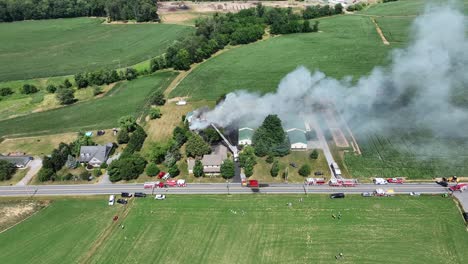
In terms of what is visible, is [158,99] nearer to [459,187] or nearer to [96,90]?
[96,90]

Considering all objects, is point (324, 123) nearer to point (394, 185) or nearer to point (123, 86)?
point (394, 185)

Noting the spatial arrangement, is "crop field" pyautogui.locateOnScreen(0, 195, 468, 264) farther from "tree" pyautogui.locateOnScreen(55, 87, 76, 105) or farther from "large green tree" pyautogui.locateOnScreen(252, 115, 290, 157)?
"tree" pyautogui.locateOnScreen(55, 87, 76, 105)

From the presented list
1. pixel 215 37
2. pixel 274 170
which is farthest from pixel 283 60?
pixel 274 170

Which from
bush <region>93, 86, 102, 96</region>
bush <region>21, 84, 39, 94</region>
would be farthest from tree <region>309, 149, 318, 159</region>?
bush <region>21, 84, 39, 94</region>

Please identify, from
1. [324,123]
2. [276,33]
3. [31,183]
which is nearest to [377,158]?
[324,123]

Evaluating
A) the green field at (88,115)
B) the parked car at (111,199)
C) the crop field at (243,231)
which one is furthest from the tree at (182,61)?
the parked car at (111,199)

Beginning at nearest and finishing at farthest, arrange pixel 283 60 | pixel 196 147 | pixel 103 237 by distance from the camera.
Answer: pixel 103 237
pixel 196 147
pixel 283 60

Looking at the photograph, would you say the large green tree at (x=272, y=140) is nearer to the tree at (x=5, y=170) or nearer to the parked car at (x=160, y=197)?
the parked car at (x=160, y=197)
